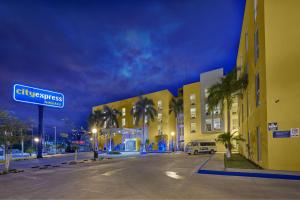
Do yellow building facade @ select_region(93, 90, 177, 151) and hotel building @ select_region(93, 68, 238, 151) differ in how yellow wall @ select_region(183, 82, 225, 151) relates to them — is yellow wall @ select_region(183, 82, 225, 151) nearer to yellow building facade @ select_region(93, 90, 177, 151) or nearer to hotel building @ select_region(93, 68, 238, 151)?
hotel building @ select_region(93, 68, 238, 151)

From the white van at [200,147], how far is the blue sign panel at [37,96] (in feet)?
68.1

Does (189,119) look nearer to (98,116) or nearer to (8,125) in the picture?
(98,116)

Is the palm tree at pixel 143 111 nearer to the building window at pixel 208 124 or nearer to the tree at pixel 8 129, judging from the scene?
the building window at pixel 208 124

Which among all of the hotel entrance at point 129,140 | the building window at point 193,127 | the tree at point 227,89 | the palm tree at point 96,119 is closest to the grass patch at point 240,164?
the tree at point 227,89

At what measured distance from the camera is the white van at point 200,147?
42062 millimetres

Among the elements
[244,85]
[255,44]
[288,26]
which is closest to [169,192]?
[288,26]

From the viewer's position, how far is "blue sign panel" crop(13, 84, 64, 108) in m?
32.2

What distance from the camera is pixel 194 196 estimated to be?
9.30 m

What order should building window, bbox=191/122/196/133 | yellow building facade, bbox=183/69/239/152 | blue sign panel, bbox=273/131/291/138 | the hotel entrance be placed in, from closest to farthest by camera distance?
blue sign panel, bbox=273/131/291/138
yellow building facade, bbox=183/69/239/152
building window, bbox=191/122/196/133
the hotel entrance

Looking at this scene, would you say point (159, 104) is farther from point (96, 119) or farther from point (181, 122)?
point (96, 119)

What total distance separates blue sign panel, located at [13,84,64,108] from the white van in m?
20.8

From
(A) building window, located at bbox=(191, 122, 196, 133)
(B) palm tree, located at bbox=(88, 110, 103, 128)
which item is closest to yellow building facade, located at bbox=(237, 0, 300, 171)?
(A) building window, located at bbox=(191, 122, 196, 133)

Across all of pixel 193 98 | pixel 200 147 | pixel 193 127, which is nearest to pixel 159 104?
pixel 193 98

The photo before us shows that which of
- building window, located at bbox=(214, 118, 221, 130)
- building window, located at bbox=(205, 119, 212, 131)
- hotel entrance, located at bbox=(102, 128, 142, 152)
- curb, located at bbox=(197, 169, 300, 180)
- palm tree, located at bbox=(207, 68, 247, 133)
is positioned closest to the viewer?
curb, located at bbox=(197, 169, 300, 180)
